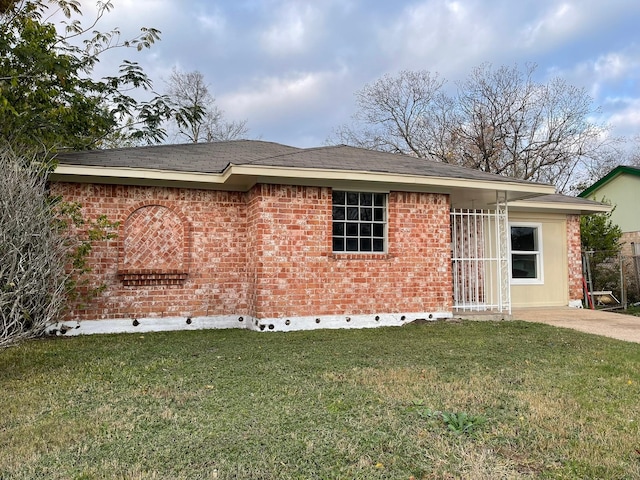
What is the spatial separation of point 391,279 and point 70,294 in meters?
5.61

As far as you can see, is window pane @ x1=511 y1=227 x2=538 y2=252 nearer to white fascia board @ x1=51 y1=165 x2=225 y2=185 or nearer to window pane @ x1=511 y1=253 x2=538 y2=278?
window pane @ x1=511 y1=253 x2=538 y2=278

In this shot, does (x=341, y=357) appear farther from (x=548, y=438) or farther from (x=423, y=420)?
(x=548, y=438)

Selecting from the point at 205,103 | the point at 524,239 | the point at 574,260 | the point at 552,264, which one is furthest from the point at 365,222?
the point at 205,103

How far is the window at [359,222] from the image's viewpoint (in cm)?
862

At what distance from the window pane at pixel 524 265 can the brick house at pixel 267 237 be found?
3098 mm

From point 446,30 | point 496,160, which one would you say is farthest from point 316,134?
point 446,30

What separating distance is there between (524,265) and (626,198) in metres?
8.42

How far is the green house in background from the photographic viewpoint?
1660 cm

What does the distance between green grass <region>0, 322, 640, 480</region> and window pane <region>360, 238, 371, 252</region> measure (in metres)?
A: 2.51

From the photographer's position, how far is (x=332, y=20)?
1466 cm

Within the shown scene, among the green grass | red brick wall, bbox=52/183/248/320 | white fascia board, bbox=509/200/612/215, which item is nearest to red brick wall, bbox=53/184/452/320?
red brick wall, bbox=52/183/248/320

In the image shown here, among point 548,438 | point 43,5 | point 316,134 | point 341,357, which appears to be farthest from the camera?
point 316,134

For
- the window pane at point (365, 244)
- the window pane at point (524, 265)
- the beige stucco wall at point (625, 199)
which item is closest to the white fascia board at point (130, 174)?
the window pane at point (365, 244)

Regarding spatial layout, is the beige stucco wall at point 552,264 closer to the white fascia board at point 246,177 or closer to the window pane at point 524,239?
the window pane at point 524,239
